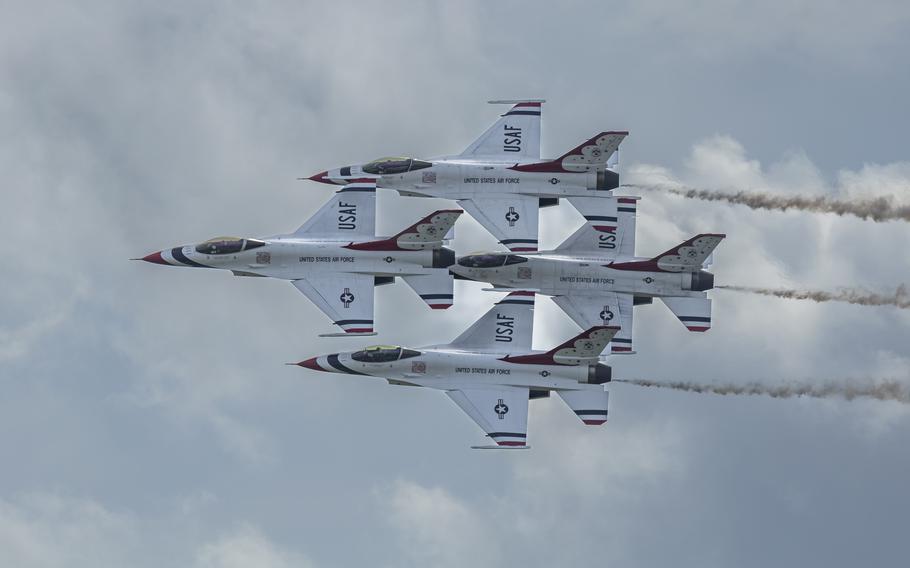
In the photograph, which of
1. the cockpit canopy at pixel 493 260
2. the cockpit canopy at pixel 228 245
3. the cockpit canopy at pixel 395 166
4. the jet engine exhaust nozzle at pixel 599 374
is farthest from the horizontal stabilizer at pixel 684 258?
the cockpit canopy at pixel 228 245

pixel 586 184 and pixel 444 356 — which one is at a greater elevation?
pixel 586 184

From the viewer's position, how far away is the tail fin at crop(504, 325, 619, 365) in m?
135

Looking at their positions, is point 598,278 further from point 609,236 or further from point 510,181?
point 510,181

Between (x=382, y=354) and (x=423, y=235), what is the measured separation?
646 cm

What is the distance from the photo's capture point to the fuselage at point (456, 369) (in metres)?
136

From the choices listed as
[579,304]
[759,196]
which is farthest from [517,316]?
[759,196]

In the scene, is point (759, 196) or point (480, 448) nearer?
point (480, 448)

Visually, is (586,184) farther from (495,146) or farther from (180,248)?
(180,248)

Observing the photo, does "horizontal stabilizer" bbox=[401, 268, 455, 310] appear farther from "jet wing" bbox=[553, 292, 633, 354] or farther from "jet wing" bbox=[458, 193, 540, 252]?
"jet wing" bbox=[553, 292, 633, 354]

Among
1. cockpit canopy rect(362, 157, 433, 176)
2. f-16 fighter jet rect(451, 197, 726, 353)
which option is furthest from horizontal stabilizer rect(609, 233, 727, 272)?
cockpit canopy rect(362, 157, 433, 176)

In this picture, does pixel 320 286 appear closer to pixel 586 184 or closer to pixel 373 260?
pixel 373 260

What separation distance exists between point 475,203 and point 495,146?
13.5 ft

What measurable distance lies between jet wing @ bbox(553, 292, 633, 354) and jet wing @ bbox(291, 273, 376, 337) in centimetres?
977

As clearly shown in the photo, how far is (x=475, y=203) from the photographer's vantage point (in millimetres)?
142375
